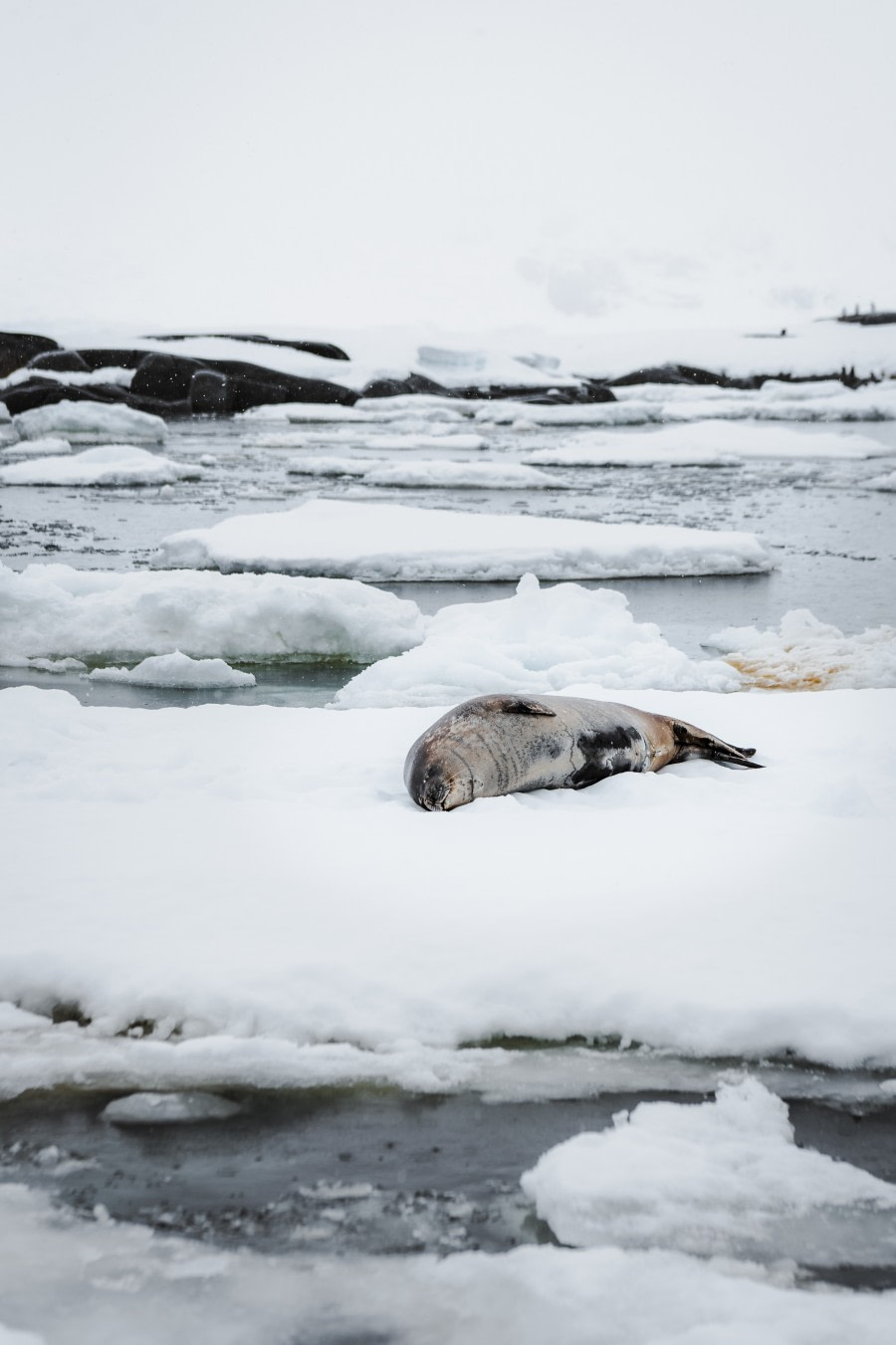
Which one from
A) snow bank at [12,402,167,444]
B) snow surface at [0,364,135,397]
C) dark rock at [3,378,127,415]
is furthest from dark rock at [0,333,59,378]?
snow bank at [12,402,167,444]

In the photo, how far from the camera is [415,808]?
Answer: 3.09 m

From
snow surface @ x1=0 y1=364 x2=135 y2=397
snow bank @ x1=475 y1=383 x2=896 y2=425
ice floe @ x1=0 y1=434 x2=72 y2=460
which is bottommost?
ice floe @ x1=0 y1=434 x2=72 y2=460

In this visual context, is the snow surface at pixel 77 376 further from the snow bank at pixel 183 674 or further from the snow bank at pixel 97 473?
the snow bank at pixel 183 674

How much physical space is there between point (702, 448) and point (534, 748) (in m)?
15.1

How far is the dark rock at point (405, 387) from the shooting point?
31.9m

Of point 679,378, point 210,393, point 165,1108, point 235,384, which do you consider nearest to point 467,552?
point 165,1108

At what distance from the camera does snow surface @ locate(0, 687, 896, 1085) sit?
6.93ft

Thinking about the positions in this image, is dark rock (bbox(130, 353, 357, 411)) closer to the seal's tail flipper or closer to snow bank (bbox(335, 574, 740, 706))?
snow bank (bbox(335, 574, 740, 706))

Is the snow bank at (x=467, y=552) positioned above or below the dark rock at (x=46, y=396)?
below

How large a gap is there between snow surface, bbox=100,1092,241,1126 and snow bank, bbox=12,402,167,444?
19.0 meters

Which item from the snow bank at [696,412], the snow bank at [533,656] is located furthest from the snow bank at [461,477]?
the snow bank at [696,412]

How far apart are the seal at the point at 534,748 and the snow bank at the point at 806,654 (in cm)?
171

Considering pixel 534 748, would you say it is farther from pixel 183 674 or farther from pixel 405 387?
pixel 405 387

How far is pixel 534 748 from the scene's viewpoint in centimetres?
330
